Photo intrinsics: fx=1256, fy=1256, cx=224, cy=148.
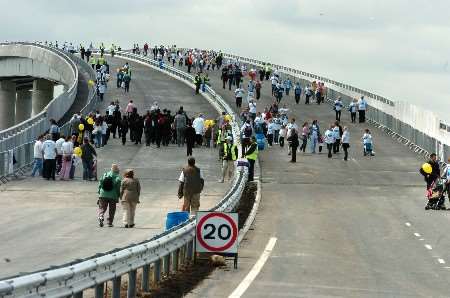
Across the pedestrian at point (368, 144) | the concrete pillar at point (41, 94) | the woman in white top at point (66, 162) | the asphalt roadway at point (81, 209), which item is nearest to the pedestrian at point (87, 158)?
the asphalt roadway at point (81, 209)

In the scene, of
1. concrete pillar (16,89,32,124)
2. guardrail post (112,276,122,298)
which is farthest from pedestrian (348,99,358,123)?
concrete pillar (16,89,32,124)

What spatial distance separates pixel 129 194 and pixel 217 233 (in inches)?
240

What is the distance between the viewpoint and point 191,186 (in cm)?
2505

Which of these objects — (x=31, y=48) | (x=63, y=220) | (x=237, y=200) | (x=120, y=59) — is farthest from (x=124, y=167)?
(x=120, y=59)

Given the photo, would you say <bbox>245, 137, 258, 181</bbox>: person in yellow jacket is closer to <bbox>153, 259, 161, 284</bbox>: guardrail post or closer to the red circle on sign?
the red circle on sign

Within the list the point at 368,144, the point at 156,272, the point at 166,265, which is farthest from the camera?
the point at 368,144

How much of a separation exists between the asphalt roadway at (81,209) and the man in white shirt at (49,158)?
34 cm

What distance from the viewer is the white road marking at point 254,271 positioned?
17047 millimetres

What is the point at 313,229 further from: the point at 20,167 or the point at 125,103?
the point at 125,103

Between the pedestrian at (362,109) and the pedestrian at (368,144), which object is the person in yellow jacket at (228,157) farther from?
the pedestrian at (362,109)

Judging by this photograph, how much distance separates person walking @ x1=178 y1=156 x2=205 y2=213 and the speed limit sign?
537 centimetres

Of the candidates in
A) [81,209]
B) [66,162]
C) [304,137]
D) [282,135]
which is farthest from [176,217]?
[282,135]

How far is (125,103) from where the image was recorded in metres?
61.7

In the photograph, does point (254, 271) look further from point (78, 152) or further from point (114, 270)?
point (78, 152)
